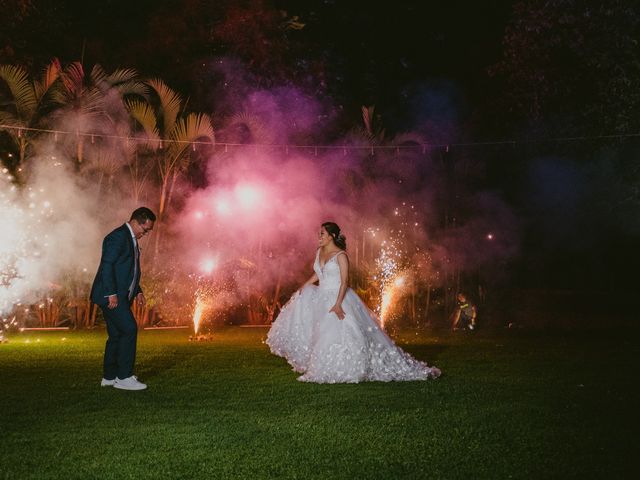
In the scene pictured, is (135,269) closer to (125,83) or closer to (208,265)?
(208,265)

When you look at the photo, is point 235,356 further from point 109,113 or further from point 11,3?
point 11,3

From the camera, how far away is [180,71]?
2031 cm

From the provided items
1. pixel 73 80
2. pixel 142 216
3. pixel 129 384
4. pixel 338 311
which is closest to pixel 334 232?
pixel 338 311

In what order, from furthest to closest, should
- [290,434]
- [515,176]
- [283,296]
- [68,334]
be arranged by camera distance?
1. [515,176]
2. [283,296]
3. [68,334]
4. [290,434]

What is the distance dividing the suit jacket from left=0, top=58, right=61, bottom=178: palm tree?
345 inches

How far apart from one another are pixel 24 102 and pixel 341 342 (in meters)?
10.9

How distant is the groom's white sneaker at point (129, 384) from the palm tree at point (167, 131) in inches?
364

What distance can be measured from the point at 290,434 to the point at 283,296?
43.0 feet

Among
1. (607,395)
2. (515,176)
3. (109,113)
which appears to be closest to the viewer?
(607,395)

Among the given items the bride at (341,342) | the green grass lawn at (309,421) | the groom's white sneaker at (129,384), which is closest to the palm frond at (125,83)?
the green grass lawn at (309,421)

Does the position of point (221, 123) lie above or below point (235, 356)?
above

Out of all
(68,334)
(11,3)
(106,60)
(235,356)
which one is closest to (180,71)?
(106,60)

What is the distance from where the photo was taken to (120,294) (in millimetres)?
8375

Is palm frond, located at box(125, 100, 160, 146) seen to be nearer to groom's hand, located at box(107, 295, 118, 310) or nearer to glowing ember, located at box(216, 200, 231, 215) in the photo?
glowing ember, located at box(216, 200, 231, 215)
